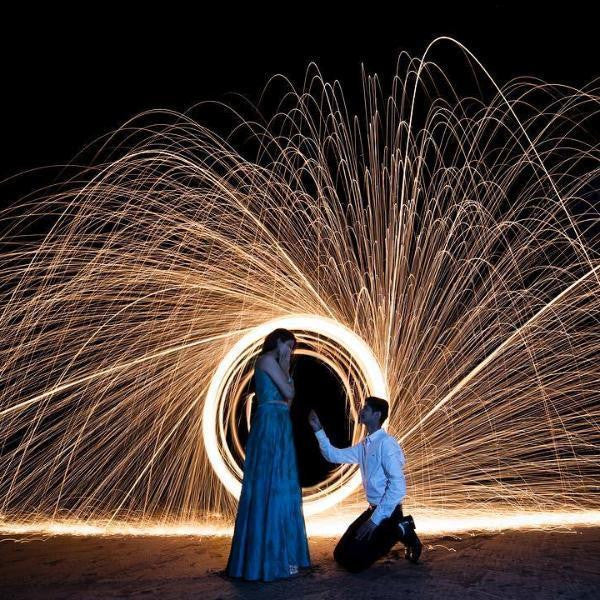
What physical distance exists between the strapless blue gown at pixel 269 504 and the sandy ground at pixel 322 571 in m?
0.14

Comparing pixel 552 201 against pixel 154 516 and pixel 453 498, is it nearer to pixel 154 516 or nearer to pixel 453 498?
pixel 453 498

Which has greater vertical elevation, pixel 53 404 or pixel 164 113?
pixel 164 113

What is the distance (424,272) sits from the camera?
29.2 ft

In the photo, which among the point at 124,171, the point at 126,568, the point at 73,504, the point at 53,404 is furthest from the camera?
the point at 53,404

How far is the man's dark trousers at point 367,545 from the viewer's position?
5.55 m

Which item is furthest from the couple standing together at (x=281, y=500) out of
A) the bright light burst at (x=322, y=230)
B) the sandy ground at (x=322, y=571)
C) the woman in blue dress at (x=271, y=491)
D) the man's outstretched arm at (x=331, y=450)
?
the bright light burst at (x=322, y=230)

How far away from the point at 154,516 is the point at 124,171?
432 centimetres

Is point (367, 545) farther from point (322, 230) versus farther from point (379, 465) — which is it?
point (322, 230)

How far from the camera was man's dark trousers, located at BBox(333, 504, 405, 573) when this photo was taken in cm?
555

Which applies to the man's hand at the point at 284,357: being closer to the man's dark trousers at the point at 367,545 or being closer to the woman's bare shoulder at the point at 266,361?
the woman's bare shoulder at the point at 266,361

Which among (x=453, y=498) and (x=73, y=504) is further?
(x=73, y=504)

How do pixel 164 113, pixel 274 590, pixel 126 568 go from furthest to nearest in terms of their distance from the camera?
1. pixel 164 113
2. pixel 126 568
3. pixel 274 590

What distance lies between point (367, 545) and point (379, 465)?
25.1 inches

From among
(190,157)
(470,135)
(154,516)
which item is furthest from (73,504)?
(470,135)
